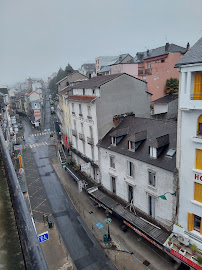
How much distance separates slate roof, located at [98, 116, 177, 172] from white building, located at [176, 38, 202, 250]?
1.97 m

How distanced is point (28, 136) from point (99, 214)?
2322 inches

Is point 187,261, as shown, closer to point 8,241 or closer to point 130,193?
point 130,193

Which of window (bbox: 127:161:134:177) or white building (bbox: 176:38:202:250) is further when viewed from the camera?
window (bbox: 127:161:134:177)

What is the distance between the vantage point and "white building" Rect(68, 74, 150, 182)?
99.7ft

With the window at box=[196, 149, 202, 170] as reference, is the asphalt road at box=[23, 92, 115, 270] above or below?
below

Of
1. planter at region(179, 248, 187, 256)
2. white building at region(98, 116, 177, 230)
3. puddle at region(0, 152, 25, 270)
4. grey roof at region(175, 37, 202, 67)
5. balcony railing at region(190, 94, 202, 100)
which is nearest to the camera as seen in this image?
puddle at region(0, 152, 25, 270)

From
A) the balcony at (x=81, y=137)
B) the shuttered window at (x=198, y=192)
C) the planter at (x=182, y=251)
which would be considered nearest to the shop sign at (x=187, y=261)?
the planter at (x=182, y=251)

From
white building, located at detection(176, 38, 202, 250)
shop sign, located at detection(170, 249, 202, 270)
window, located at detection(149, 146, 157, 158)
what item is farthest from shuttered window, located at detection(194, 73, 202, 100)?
shop sign, located at detection(170, 249, 202, 270)

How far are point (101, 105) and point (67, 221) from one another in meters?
17.3

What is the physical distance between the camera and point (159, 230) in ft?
69.2

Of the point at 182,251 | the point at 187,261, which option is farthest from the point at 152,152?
the point at 187,261

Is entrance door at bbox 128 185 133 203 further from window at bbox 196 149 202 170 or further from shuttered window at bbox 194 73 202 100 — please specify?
shuttered window at bbox 194 73 202 100

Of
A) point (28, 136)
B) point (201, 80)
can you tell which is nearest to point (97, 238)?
point (201, 80)

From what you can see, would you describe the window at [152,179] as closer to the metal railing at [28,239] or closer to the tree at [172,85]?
the metal railing at [28,239]
